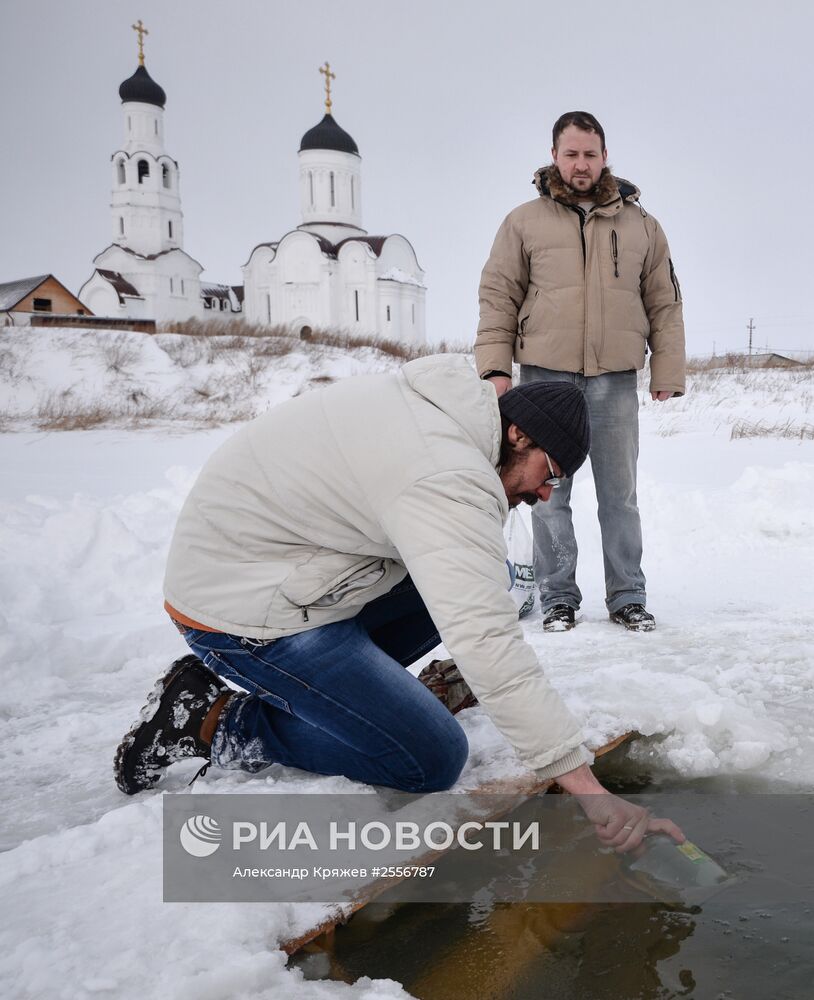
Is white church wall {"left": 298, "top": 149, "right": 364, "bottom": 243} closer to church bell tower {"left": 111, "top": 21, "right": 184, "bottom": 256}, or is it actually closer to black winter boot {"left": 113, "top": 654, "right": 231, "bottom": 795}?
church bell tower {"left": 111, "top": 21, "right": 184, "bottom": 256}

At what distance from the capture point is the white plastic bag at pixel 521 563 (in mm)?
4000

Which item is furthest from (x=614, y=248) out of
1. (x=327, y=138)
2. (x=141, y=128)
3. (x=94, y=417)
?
(x=141, y=128)

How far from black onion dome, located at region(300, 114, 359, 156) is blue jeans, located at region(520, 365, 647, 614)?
3470 centimetres

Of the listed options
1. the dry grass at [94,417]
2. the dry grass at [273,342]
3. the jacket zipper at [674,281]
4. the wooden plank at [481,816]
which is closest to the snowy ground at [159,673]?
the wooden plank at [481,816]

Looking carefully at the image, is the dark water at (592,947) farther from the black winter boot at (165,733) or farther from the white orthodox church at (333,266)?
the white orthodox church at (333,266)

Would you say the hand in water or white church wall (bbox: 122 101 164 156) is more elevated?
white church wall (bbox: 122 101 164 156)

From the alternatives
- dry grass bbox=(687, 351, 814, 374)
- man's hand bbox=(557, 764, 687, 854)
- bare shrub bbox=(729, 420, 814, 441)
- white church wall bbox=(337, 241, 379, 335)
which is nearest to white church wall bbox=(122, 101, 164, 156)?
white church wall bbox=(337, 241, 379, 335)

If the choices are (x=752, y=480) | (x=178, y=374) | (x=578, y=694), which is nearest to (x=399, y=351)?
(x=178, y=374)

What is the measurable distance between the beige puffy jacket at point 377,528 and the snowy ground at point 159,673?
1.81ft

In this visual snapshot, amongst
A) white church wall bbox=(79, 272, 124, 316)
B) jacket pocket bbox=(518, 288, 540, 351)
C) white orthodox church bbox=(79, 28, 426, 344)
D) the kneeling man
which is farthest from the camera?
white church wall bbox=(79, 272, 124, 316)

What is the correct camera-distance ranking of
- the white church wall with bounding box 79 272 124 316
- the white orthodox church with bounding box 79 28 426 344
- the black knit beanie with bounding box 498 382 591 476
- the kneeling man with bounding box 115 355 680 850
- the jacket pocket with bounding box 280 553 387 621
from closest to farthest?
the kneeling man with bounding box 115 355 680 850, the black knit beanie with bounding box 498 382 591 476, the jacket pocket with bounding box 280 553 387 621, the white orthodox church with bounding box 79 28 426 344, the white church wall with bounding box 79 272 124 316

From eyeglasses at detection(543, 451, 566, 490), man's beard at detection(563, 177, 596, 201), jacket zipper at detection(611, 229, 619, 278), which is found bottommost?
eyeglasses at detection(543, 451, 566, 490)

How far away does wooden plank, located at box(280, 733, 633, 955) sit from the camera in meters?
1.76

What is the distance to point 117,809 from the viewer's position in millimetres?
2143
